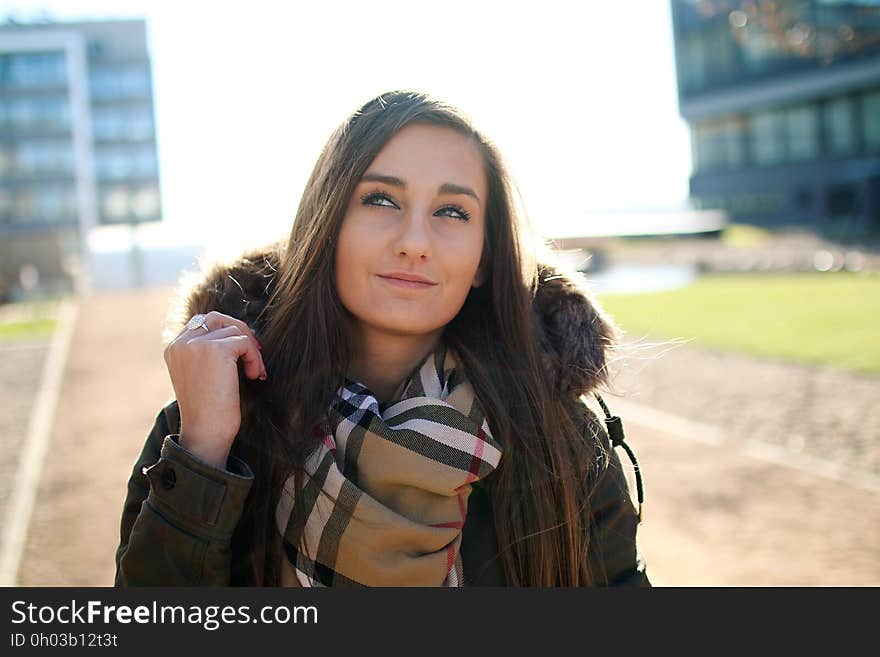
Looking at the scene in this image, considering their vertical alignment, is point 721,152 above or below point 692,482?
above

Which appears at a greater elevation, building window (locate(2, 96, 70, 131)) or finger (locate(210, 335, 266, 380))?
building window (locate(2, 96, 70, 131))

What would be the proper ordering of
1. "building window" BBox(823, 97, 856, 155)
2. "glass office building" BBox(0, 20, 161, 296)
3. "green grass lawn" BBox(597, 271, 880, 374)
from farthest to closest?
"glass office building" BBox(0, 20, 161, 296) < "building window" BBox(823, 97, 856, 155) < "green grass lawn" BBox(597, 271, 880, 374)

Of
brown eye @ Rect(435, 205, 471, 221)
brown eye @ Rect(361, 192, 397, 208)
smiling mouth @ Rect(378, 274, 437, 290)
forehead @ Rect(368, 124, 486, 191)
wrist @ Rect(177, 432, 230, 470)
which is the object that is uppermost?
forehead @ Rect(368, 124, 486, 191)

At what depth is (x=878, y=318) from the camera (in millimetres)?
13461

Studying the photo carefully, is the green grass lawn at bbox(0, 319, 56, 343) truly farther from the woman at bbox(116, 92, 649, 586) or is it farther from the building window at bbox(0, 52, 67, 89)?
the building window at bbox(0, 52, 67, 89)

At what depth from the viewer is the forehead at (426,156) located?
204 centimetres

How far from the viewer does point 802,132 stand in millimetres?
40125

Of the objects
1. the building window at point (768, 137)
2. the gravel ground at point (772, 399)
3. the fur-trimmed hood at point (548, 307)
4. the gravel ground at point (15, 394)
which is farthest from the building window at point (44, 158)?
the fur-trimmed hood at point (548, 307)

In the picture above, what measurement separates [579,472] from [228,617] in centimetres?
88

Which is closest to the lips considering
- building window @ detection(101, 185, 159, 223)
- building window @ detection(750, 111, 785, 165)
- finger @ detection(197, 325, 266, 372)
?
finger @ detection(197, 325, 266, 372)

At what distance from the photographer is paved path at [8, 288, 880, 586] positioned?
5039 millimetres

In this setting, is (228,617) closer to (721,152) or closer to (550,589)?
(550,589)

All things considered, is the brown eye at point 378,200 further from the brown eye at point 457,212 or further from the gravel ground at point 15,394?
the gravel ground at point 15,394

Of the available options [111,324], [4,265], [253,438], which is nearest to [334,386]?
[253,438]
